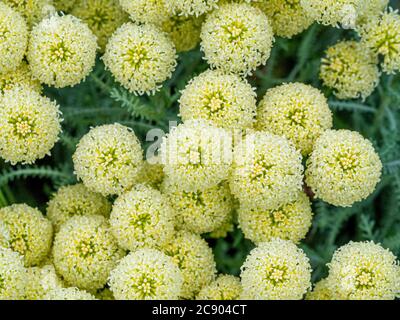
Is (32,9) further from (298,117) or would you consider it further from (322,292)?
(322,292)

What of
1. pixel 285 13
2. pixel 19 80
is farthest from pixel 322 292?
pixel 19 80

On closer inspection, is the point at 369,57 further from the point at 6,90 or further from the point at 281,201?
the point at 6,90

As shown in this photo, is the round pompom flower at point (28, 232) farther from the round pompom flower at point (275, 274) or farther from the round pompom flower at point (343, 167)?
the round pompom flower at point (343, 167)

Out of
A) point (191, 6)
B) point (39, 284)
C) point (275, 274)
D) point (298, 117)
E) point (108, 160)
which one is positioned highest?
point (191, 6)

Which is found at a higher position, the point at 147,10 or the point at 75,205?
the point at 147,10

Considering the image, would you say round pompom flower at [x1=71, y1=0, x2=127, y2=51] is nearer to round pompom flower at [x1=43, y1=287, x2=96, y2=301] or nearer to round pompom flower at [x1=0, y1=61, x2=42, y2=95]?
round pompom flower at [x1=0, y1=61, x2=42, y2=95]
